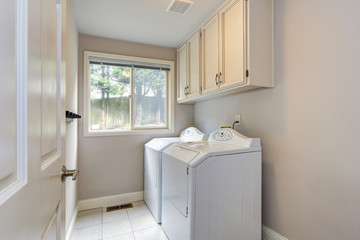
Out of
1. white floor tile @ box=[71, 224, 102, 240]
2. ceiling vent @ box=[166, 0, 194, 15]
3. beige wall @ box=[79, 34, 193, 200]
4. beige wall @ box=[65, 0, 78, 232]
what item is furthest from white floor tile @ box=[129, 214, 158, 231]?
ceiling vent @ box=[166, 0, 194, 15]

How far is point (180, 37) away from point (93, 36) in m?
1.26

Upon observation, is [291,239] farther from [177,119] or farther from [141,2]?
[141,2]

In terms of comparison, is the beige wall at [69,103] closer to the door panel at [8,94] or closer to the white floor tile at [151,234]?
the white floor tile at [151,234]

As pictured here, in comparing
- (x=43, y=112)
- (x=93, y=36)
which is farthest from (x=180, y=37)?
(x=43, y=112)

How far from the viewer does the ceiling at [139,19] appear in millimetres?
1904

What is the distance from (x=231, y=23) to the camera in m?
1.77

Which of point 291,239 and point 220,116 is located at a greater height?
point 220,116

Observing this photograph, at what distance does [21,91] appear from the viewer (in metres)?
0.42

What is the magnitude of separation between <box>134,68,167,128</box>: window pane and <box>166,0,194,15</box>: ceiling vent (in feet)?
3.75

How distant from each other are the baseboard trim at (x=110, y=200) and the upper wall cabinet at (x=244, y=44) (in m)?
2.03

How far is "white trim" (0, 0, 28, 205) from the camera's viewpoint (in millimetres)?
405

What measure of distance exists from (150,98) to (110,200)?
1.67 metres

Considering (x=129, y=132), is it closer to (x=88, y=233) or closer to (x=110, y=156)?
(x=110, y=156)

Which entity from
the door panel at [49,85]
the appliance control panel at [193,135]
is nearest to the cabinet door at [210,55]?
the appliance control panel at [193,135]
